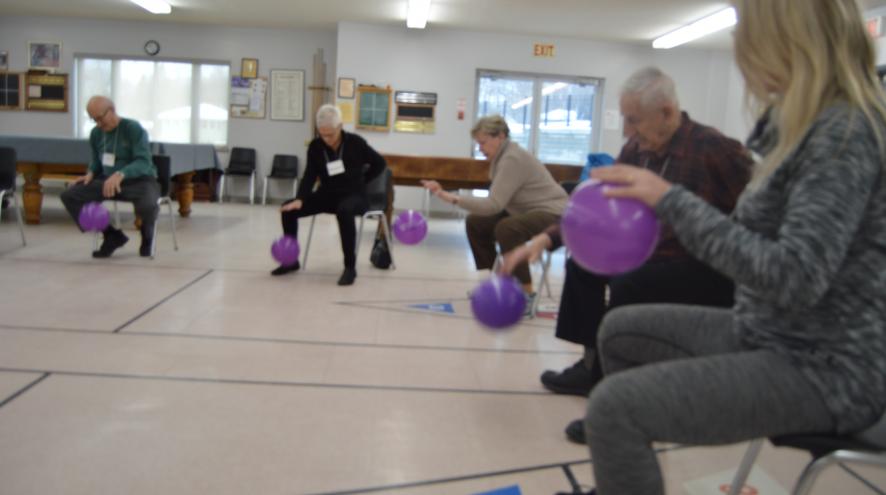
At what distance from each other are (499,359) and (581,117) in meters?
7.88

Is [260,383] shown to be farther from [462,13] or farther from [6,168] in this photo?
[462,13]

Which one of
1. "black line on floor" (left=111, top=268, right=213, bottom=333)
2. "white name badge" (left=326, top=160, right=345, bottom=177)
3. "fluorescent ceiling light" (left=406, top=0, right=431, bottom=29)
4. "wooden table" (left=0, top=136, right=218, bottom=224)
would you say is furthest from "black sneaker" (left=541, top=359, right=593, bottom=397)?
"fluorescent ceiling light" (left=406, top=0, right=431, bottom=29)

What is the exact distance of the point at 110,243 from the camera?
485 centimetres

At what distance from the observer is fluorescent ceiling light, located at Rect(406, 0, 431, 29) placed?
7797 millimetres

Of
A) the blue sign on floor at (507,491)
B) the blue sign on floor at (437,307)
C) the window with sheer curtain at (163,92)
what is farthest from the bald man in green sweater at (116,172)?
the window with sheer curtain at (163,92)

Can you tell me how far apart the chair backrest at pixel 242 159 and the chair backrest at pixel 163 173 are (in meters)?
4.66

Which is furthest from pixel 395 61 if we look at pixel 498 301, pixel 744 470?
pixel 744 470

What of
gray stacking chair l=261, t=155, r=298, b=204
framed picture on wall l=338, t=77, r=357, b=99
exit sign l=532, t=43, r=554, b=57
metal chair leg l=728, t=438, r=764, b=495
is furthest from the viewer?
gray stacking chair l=261, t=155, r=298, b=204

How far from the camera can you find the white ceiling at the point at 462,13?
7746mm

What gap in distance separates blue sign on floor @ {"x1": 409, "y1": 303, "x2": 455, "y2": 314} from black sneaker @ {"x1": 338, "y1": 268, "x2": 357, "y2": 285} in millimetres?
677

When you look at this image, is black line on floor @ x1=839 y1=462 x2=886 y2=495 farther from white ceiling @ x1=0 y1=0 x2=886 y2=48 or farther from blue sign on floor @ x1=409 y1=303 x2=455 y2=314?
white ceiling @ x1=0 y1=0 x2=886 y2=48

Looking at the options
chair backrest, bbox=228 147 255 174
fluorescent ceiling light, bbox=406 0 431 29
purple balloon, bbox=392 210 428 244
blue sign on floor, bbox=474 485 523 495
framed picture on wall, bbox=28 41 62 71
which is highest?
fluorescent ceiling light, bbox=406 0 431 29

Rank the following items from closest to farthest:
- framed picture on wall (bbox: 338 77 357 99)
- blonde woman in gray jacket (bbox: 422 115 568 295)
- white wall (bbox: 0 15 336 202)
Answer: blonde woman in gray jacket (bbox: 422 115 568 295), framed picture on wall (bbox: 338 77 357 99), white wall (bbox: 0 15 336 202)

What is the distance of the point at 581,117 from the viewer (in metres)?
10.0
